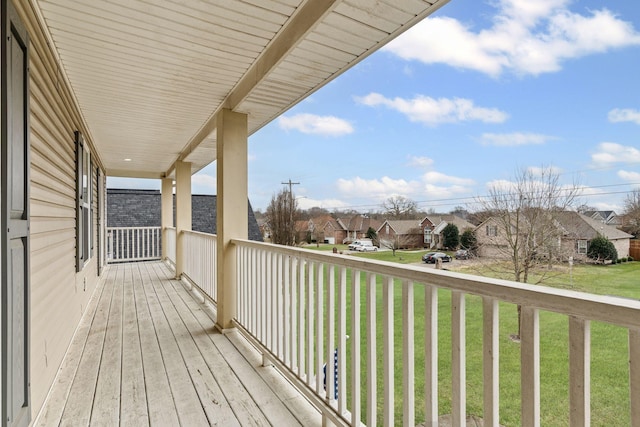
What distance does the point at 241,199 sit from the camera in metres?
3.56

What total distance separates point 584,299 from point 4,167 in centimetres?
214

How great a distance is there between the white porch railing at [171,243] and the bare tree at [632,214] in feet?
25.0

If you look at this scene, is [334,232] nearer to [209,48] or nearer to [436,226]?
[436,226]

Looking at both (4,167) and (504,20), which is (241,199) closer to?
(4,167)

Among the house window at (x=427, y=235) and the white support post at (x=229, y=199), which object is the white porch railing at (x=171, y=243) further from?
the house window at (x=427, y=235)

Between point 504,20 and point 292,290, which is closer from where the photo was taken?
point 292,290

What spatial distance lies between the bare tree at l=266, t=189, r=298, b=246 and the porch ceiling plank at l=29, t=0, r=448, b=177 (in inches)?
39.0

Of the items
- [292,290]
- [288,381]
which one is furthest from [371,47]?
[288,381]

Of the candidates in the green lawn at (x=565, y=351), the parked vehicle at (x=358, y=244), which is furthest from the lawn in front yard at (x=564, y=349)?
the parked vehicle at (x=358, y=244)

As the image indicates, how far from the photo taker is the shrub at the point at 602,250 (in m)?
1.36

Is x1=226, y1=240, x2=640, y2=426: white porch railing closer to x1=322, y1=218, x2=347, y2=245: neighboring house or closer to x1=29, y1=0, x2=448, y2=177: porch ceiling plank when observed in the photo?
x1=322, y1=218, x2=347, y2=245: neighboring house

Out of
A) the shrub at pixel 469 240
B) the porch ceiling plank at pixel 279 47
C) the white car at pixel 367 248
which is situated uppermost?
the porch ceiling plank at pixel 279 47

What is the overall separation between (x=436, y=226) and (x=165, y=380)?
7.31ft

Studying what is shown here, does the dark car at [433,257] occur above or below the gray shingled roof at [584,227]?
below
